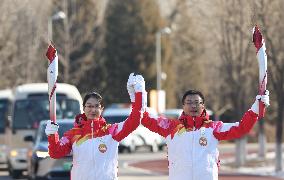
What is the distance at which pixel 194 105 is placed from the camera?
395 inches

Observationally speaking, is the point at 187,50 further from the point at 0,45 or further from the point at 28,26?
the point at 0,45

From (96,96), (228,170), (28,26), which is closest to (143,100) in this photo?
(96,96)

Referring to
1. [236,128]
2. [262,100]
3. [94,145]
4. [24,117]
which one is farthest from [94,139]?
[24,117]

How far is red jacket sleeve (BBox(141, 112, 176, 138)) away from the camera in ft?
33.8

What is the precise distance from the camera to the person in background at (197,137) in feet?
32.9

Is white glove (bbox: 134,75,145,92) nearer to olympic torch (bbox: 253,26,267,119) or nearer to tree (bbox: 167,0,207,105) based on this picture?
olympic torch (bbox: 253,26,267,119)

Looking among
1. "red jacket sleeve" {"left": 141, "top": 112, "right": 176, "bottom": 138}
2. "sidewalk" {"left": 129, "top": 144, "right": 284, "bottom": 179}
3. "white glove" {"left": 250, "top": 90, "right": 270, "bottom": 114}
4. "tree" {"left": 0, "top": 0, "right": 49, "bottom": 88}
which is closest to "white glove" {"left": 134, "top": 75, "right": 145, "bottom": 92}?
"red jacket sleeve" {"left": 141, "top": 112, "right": 176, "bottom": 138}

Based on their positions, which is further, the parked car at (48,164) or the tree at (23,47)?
the tree at (23,47)

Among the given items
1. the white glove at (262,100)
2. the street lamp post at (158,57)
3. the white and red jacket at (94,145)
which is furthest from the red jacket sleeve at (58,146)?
the street lamp post at (158,57)

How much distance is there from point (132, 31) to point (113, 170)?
2456 inches

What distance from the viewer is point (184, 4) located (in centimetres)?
7938

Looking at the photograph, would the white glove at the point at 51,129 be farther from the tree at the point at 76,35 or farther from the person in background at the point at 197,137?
the tree at the point at 76,35

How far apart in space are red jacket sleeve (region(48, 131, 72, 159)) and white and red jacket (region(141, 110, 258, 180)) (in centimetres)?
96

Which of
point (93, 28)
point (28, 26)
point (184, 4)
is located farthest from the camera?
point (184, 4)
